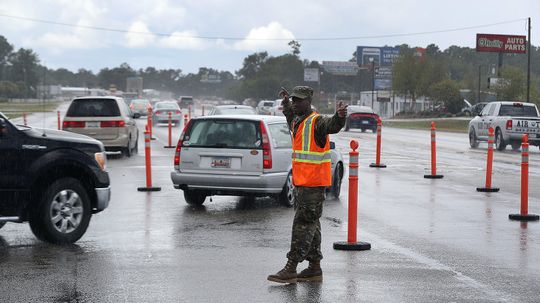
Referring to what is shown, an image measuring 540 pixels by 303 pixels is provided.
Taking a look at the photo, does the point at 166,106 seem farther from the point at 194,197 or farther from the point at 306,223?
the point at 306,223

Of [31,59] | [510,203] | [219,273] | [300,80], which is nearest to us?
[219,273]

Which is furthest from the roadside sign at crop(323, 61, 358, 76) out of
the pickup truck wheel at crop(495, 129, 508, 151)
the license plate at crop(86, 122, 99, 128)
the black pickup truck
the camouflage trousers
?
the camouflage trousers

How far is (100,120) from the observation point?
25281 mm

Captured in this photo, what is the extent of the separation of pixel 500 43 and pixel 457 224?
76376 mm

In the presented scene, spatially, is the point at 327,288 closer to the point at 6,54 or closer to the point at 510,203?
the point at 510,203

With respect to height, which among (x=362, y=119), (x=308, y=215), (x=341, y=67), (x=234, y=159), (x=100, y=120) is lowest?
(x=362, y=119)

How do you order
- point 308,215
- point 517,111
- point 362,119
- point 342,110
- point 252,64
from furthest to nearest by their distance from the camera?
1. point 252,64
2. point 362,119
3. point 517,111
4. point 308,215
5. point 342,110

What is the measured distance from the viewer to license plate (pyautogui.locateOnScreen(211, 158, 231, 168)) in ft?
45.0

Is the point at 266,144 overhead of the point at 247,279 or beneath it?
overhead

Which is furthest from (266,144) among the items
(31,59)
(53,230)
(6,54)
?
(6,54)

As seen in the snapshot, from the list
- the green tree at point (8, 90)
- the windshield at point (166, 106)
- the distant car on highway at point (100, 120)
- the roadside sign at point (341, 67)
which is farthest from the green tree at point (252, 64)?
the distant car on highway at point (100, 120)

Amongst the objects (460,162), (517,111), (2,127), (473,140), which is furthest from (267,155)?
(473,140)

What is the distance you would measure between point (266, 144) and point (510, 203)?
14.4 ft

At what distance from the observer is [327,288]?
809cm
